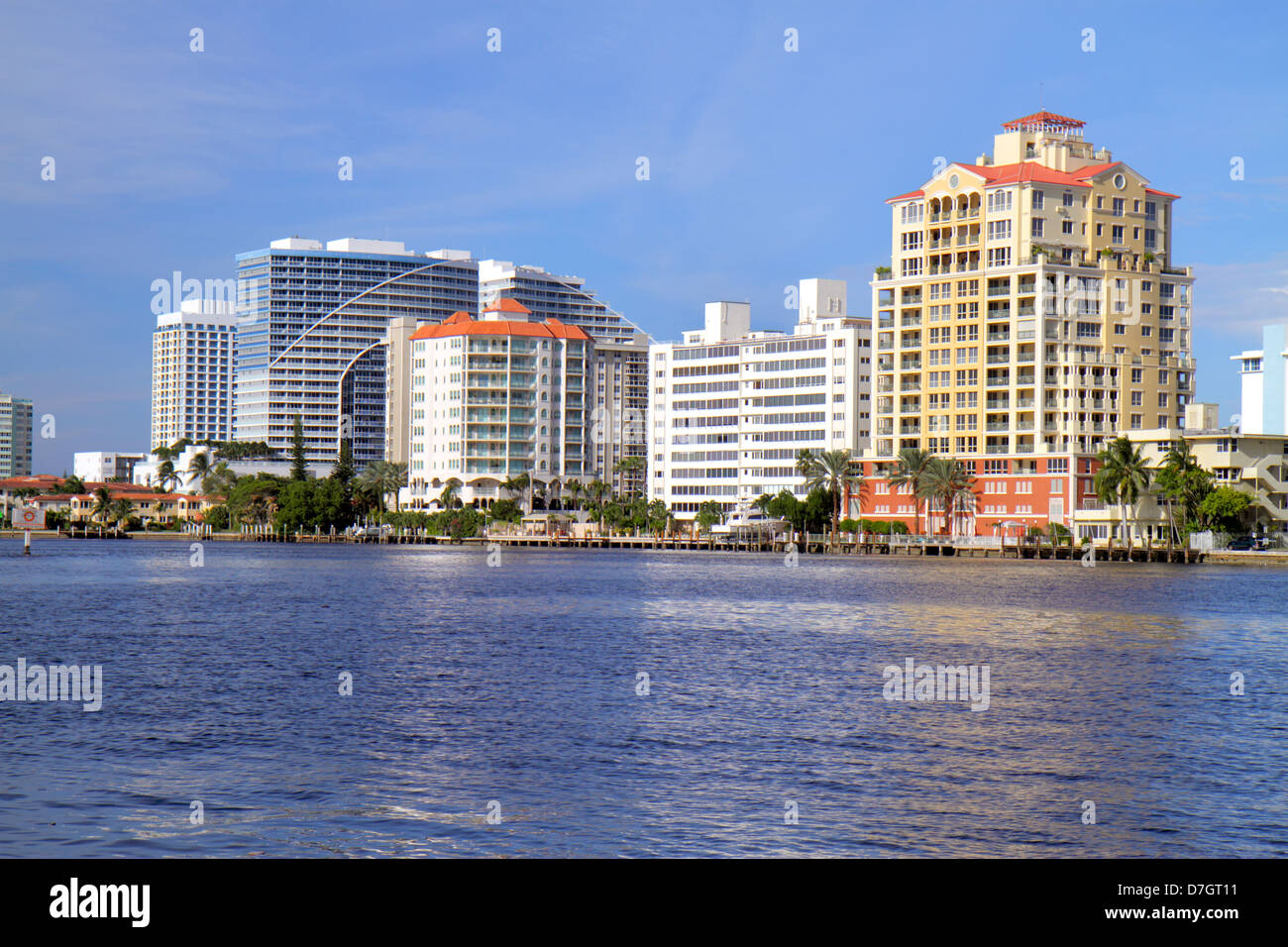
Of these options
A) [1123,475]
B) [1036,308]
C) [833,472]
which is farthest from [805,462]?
[1123,475]

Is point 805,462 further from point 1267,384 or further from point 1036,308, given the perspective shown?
point 1267,384

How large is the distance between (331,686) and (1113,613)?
51450mm

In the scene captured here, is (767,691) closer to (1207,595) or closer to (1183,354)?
(1207,595)

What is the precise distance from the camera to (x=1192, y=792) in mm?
26531

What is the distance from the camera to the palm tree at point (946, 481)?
173375 mm

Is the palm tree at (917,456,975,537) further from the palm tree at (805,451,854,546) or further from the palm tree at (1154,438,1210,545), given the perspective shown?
the palm tree at (1154,438,1210,545)

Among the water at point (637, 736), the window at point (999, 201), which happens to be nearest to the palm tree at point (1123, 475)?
the window at point (999, 201)

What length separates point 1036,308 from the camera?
173 metres

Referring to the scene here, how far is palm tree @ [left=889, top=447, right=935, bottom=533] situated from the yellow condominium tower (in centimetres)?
530

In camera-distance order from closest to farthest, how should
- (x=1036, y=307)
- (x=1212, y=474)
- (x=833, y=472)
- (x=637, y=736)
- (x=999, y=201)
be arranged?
(x=637, y=736) < (x=1212, y=474) < (x=1036, y=307) < (x=999, y=201) < (x=833, y=472)

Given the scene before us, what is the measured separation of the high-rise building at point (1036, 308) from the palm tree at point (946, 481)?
12.4 feet

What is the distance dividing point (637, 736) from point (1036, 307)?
152 metres
